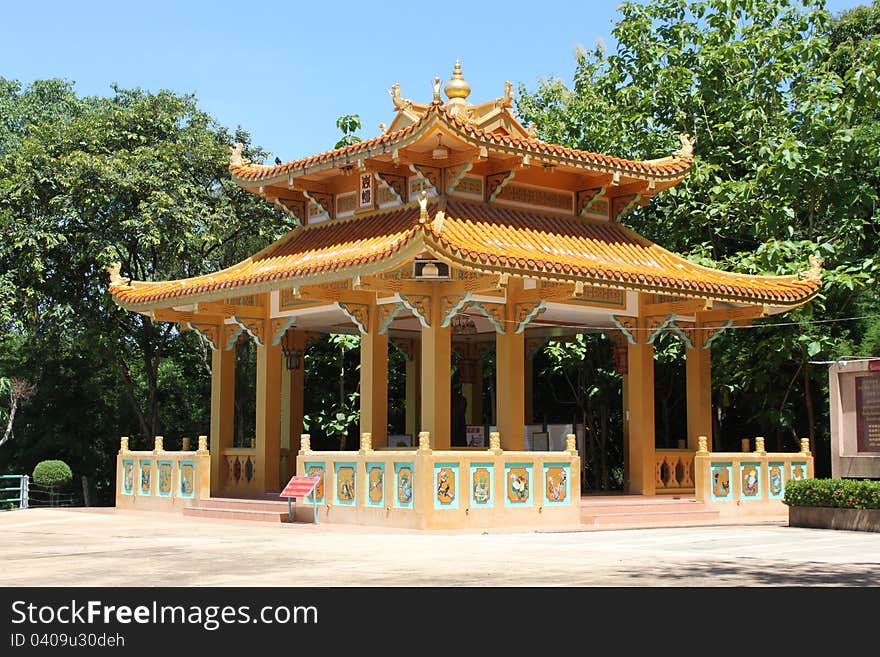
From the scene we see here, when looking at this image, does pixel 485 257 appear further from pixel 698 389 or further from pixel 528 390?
pixel 528 390

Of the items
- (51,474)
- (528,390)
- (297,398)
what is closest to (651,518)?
(528,390)

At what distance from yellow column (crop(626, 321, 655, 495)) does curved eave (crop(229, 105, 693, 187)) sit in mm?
2864

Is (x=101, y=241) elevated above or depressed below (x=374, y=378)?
above

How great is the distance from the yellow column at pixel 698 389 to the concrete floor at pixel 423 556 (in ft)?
14.8

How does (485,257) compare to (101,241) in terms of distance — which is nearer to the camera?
(485,257)

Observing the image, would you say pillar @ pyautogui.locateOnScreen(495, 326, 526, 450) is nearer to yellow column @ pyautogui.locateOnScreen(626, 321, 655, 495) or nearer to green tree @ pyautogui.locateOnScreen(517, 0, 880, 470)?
yellow column @ pyautogui.locateOnScreen(626, 321, 655, 495)

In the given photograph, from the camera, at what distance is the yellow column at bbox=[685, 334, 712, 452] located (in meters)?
23.2

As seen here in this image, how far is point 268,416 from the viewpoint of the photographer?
73.7 ft

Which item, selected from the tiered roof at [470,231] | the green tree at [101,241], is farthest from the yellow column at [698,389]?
the green tree at [101,241]

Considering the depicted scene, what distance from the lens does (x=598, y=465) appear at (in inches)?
1222

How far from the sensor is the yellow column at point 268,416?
22.5 m

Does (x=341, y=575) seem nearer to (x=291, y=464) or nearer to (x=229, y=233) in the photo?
(x=291, y=464)

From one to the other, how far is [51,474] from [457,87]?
15728 mm

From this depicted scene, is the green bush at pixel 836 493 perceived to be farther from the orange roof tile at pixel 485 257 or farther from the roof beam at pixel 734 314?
the roof beam at pixel 734 314
